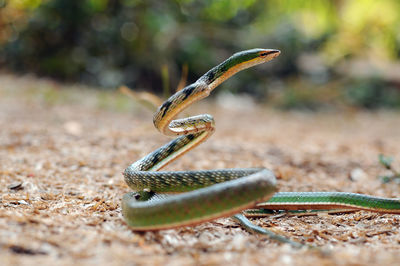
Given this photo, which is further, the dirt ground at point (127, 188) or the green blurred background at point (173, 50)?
the green blurred background at point (173, 50)

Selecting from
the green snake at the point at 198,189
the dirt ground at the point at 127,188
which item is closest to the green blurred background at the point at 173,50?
the dirt ground at the point at 127,188

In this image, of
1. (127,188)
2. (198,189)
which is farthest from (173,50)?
(198,189)

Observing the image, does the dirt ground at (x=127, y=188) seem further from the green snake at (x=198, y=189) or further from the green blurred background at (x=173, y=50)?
the green blurred background at (x=173, y=50)

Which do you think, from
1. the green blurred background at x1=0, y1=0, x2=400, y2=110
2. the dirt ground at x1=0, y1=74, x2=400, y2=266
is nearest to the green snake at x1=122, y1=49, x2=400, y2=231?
the dirt ground at x1=0, y1=74, x2=400, y2=266

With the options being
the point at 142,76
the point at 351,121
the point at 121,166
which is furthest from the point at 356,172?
the point at 142,76

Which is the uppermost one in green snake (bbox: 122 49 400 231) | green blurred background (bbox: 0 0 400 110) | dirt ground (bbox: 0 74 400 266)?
green blurred background (bbox: 0 0 400 110)

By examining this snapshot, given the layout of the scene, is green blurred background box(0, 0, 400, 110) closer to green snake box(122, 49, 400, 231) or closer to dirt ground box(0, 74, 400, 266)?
dirt ground box(0, 74, 400, 266)
